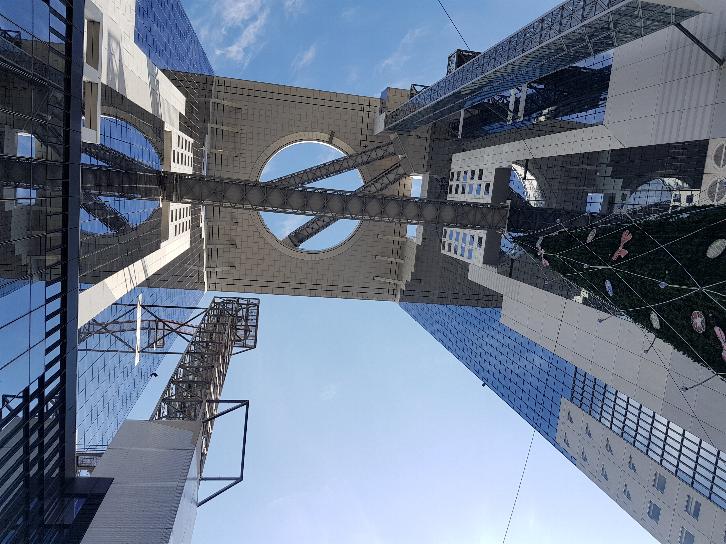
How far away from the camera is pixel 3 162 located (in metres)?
15.0

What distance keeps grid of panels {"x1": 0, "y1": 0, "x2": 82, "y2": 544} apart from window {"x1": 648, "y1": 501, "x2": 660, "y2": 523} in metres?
29.7

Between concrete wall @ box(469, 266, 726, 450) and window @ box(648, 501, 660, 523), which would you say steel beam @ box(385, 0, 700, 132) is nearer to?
concrete wall @ box(469, 266, 726, 450)

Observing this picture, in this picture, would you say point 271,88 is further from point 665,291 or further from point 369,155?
point 665,291

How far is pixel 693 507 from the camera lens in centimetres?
2634

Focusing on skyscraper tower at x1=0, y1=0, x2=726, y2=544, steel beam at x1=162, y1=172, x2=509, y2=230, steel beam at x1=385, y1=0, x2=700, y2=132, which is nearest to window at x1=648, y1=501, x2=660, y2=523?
skyscraper tower at x1=0, y1=0, x2=726, y2=544

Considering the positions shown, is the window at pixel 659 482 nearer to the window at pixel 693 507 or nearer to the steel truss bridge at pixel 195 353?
the window at pixel 693 507

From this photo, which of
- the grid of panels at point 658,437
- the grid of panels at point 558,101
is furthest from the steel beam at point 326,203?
the grid of panels at point 658,437

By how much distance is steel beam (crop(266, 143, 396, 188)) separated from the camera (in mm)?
45344

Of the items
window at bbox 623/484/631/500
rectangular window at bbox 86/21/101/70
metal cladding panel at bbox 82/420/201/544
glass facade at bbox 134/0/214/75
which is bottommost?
window at bbox 623/484/631/500

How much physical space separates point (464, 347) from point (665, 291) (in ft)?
167

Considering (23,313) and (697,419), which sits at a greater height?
(23,313)

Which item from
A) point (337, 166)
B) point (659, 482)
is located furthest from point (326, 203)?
point (659, 482)

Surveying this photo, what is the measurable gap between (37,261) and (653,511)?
33.4 m

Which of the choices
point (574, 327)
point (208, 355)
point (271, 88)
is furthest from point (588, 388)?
point (271, 88)
